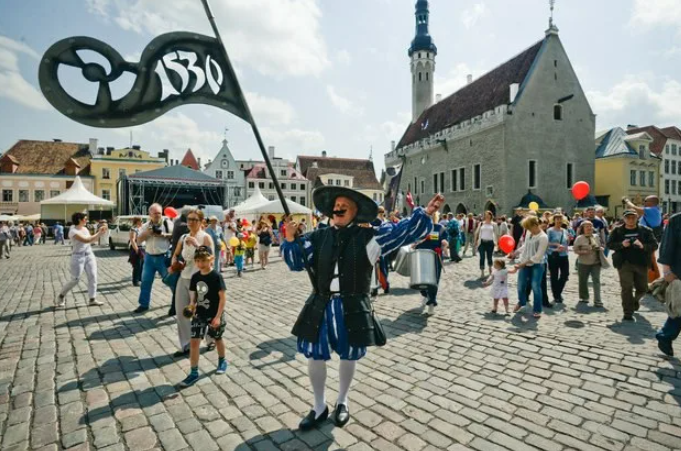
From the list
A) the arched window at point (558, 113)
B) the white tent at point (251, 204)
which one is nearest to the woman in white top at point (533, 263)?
the white tent at point (251, 204)

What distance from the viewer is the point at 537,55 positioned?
30.9m

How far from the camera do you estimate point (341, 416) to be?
296 cm

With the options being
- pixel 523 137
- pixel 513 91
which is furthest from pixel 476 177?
pixel 513 91

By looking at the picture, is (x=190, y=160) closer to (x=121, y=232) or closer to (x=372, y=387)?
(x=121, y=232)

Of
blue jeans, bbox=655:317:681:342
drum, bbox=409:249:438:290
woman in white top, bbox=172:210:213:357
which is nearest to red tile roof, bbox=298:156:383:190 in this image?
drum, bbox=409:249:438:290

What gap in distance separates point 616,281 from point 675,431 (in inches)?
309

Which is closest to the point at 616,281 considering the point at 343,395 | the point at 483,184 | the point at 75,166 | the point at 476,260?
the point at 476,260

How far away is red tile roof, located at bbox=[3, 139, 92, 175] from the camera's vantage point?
144ft

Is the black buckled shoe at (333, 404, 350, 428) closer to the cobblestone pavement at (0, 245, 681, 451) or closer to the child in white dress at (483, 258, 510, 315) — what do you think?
the cobblestone pavement at (0, 245, 681, 451)

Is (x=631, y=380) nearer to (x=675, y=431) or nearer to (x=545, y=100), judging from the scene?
(x=675, y=431)

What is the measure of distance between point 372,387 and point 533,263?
4133mm

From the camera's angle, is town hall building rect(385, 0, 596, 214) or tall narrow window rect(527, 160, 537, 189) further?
tall narrow window rect(527, 160, 537, 189)

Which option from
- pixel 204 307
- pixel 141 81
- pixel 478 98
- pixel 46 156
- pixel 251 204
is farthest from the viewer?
pixel 46 156

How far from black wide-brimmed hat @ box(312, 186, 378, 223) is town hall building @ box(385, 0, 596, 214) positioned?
2982 cm
